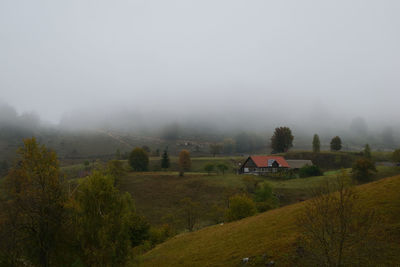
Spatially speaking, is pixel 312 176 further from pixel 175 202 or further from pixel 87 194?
pixel 87 194

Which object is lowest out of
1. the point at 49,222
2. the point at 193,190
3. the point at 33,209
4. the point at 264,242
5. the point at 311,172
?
the point at 193,190

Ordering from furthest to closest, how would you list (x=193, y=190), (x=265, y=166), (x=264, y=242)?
(x=265, y=166)
(x=193, y=190)
(x=264, y=242)

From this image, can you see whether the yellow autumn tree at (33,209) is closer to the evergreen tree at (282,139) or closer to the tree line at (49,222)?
the tree line at (49,222)

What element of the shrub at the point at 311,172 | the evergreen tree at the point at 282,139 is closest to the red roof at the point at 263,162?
the shrub at the point at 311,172

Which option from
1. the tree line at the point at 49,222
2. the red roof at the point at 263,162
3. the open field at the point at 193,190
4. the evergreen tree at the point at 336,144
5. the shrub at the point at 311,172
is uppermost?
the evergreen tree at the point at 336,144

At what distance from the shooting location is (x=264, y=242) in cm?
2244

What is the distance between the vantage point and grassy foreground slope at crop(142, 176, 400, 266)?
59.2ft

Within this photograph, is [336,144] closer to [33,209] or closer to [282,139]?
[282,139]

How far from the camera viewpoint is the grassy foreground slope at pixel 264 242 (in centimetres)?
1805

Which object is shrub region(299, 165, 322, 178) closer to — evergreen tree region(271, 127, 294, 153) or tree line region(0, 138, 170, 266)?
evergreen tree region(271, 127, 294, 153)

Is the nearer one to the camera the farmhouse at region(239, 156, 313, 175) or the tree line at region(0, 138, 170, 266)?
the tree line at region(0, 138, 170, 266)

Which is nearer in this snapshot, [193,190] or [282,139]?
[193,190]

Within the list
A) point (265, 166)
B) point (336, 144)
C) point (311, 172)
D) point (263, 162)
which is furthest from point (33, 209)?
point (336, 144)

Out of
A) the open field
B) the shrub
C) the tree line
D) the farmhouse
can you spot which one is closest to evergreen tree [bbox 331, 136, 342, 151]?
the farmhouse
